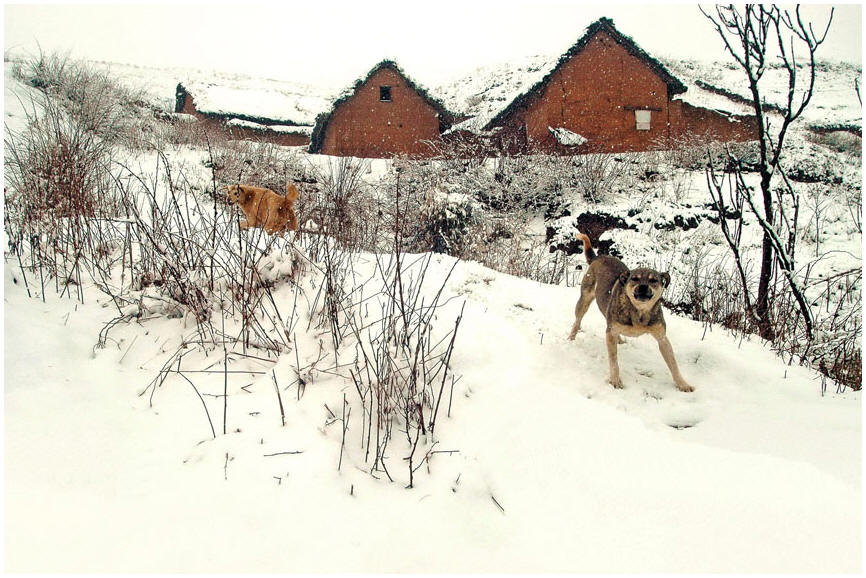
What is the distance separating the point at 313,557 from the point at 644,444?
5.25 feet

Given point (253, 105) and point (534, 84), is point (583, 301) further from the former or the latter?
point (253, 105)

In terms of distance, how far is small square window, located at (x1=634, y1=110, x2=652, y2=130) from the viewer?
1878 centimetres

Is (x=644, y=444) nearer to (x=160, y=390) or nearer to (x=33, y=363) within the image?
(x=160, y=390)

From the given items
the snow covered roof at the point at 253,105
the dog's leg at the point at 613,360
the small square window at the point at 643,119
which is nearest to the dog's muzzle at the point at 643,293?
the dog's leg at the point at 613,360

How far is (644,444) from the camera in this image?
2238mm

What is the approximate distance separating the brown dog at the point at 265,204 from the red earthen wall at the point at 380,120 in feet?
53.6

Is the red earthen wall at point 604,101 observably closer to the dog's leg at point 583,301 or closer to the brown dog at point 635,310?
the dog's leg at point 583,301

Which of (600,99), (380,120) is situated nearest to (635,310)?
(600,99)

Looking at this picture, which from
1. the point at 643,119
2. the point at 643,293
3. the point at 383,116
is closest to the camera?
the point at 643,293

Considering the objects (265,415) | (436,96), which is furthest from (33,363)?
(436,96)

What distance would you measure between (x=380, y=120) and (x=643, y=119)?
11242 millimetres

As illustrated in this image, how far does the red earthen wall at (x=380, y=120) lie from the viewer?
2061 cm

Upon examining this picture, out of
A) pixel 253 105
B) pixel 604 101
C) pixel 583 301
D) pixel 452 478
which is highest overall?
pixel 253 105

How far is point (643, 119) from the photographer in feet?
61.8
